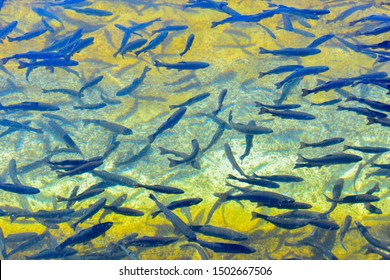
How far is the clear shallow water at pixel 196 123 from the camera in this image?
16.6 feet

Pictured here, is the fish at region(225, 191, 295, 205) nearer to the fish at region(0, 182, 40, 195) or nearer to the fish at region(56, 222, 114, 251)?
the fish at region(56, 222, 114, 251)

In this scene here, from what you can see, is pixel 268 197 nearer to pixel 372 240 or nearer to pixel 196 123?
pixel 372 240

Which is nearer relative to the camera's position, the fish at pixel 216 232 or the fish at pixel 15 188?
the fish at pixel 216 232

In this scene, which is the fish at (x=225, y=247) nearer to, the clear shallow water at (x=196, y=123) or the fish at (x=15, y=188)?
the clear shallow water at (x=196, y=123)

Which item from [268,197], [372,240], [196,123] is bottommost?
[196,123]

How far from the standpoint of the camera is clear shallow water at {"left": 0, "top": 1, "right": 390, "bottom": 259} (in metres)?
5.06

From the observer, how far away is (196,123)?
6.92 meters

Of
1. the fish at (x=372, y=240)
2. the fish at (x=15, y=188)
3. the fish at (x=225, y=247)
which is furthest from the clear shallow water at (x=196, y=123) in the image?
the fish at (x=15, y=188)

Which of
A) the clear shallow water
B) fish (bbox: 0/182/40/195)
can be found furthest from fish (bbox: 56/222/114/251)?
fish (bbox: 0/182/40/195)

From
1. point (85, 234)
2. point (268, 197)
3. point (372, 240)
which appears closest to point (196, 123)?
point (268, 197)

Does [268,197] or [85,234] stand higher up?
[268,197]

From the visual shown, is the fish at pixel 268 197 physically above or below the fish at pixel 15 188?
above
